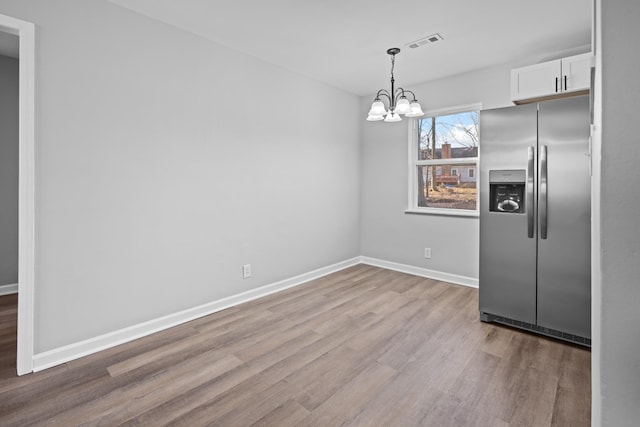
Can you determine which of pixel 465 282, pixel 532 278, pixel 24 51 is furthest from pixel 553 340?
pixel 24 51

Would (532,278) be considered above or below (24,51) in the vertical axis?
below

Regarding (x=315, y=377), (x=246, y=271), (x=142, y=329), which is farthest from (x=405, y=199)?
(x=142, y=329)

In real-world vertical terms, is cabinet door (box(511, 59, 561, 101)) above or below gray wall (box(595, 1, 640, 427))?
above

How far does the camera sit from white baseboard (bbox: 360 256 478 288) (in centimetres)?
410

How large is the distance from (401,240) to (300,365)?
2.82 metres

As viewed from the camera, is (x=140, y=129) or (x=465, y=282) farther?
(x=465, y=282)

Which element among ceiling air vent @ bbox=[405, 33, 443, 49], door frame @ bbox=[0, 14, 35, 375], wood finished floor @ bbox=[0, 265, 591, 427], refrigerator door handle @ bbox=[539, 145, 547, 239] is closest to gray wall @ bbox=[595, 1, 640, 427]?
wood finished floor @ bbox=[0, 265, 591, 427]

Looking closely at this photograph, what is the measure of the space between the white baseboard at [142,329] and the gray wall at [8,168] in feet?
7.47

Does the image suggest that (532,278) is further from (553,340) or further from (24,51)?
(24,51)

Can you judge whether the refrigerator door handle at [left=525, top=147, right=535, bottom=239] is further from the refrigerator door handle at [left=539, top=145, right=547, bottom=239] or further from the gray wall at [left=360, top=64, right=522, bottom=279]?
the gray wall at [left=360, top=64, right=522, bottom=279]

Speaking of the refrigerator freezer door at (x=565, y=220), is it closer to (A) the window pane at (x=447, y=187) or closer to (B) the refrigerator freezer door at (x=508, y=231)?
(B) the refrigerator freezer door at (x=508, y=231)

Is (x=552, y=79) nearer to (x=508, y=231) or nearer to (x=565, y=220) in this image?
(x=565, y=220)

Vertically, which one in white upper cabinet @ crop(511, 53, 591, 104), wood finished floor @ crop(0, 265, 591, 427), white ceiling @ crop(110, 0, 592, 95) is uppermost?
white ceiling @ crop(110, 0, 592, 95)

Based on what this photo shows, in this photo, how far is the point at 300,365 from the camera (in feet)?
7.59
